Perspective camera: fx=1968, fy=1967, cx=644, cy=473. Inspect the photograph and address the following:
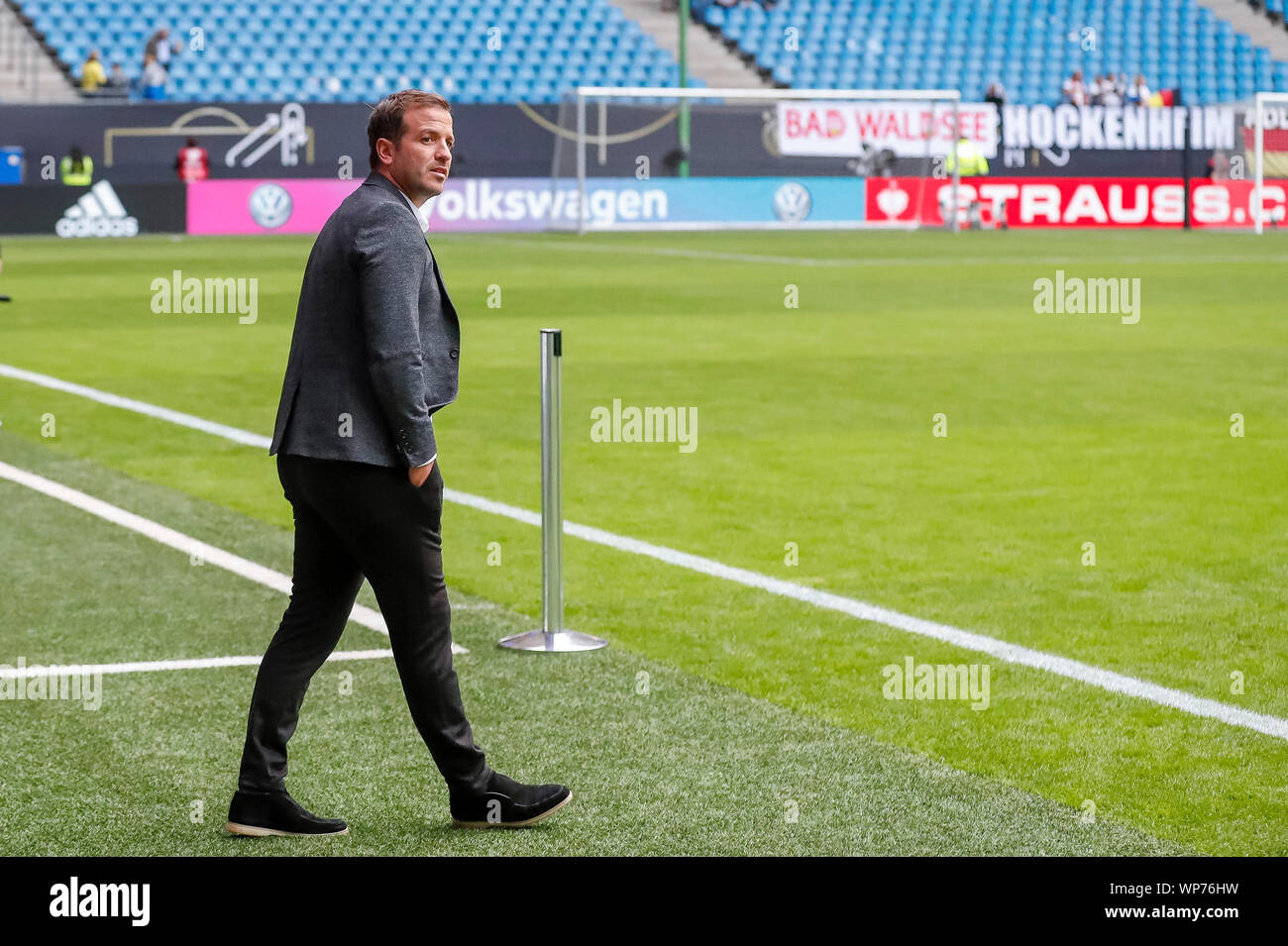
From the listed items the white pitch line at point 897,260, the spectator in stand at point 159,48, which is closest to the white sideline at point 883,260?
the white pitch line at point 897,260

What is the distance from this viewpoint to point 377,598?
15.1 ft

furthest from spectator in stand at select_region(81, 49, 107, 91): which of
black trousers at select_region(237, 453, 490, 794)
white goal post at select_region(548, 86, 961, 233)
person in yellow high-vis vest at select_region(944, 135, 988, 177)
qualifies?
black trousers at select_region(237, 453, 490, 794)

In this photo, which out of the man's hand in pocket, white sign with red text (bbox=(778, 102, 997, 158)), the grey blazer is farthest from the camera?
white sign with red text (bbox=(778, 102, 997, 158))

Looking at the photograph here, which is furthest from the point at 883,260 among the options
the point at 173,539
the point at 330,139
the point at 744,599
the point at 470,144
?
the point at 744,599

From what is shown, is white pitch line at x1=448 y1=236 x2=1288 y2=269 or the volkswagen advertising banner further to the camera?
the volkswagen advertising banner

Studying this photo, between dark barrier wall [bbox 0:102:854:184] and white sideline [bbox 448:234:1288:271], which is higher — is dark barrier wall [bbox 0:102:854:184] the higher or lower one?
the higher one

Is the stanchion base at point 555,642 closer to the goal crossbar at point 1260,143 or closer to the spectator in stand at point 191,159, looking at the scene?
the spectator in stand at point 191,159

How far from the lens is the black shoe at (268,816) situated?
15.6 feet

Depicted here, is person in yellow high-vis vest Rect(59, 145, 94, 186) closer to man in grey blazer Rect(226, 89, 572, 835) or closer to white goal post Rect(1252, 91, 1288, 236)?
white goal post Rect(1252, 91, 1288, 236)

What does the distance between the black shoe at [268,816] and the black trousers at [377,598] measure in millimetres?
32

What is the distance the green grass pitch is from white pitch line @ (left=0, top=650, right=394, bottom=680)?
0.12 m

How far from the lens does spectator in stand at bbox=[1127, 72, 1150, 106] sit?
148 ft

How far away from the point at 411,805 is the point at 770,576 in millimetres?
3182

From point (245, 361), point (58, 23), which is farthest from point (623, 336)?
point (58, 23)
